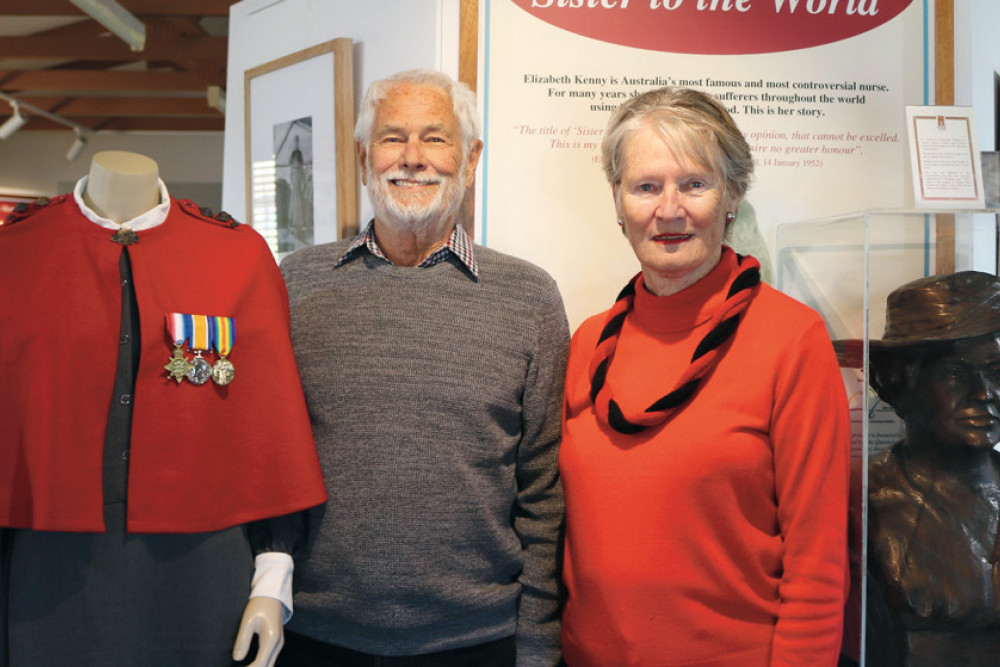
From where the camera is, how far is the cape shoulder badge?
4.38 feet

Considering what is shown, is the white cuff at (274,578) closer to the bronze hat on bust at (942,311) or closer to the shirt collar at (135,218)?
the shirt collar at (135,218)

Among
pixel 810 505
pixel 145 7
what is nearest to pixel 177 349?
pixel 810 505

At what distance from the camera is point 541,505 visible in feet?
5.52

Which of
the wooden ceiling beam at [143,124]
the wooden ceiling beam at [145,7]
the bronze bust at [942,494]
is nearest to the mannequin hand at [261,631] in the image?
the bronze bust at [942,494]

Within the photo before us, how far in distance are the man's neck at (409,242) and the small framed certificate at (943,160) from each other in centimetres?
117

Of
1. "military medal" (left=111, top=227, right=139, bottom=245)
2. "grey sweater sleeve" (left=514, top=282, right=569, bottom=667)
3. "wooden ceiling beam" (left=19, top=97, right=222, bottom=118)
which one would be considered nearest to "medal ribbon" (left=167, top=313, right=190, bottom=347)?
"military medal" (left=111, top=227, right=139, bottom=245)

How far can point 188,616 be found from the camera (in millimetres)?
1336

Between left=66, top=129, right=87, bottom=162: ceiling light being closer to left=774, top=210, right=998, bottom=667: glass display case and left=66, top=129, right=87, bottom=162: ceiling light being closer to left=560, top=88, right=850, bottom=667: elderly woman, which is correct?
left=560, top=88, right=850, bottom=667: elderly woman

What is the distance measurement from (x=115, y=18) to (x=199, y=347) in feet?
14.4

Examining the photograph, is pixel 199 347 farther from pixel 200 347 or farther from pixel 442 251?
pixel 442 251

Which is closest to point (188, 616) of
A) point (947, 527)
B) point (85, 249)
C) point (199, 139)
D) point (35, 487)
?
point (35, 487)

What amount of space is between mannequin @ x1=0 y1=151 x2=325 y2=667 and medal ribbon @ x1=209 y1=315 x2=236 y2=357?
0.09 ft

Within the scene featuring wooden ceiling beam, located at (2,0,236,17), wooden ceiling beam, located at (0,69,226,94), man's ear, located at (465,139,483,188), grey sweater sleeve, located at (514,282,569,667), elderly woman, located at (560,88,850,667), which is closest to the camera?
elderly woman, located at (560,88,850,667)

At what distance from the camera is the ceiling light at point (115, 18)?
462cm
